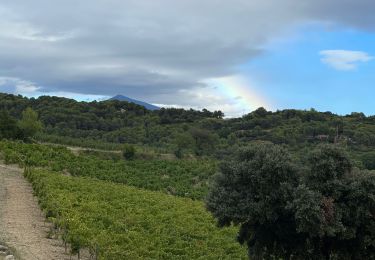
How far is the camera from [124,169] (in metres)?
48.9

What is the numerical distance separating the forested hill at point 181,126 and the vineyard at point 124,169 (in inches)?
456

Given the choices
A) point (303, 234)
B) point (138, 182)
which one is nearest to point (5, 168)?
point (138, 182)

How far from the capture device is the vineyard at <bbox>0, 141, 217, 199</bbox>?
1599 inches

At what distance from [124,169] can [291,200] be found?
1488 inches

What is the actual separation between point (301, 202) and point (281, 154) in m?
1.83

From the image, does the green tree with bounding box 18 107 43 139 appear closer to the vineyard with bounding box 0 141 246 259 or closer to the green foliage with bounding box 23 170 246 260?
the vineyard with bounding box 0 141 246 259

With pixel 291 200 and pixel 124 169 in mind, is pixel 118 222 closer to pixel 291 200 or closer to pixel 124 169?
pixel 291 200

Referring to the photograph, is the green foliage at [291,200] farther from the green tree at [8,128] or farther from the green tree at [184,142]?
the green tree at [184,142]

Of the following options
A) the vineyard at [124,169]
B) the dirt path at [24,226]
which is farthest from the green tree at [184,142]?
the dirt path at [24,226]

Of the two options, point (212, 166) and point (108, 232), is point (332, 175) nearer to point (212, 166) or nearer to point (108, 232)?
point (108, 232)

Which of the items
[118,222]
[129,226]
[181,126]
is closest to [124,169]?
[129,226]

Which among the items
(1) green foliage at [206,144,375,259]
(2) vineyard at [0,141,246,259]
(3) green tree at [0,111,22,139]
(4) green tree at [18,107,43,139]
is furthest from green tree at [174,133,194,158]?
(1) green foliage at [206,144,375,259]

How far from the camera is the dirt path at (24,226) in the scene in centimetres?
1450

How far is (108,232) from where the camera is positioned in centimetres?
1872
